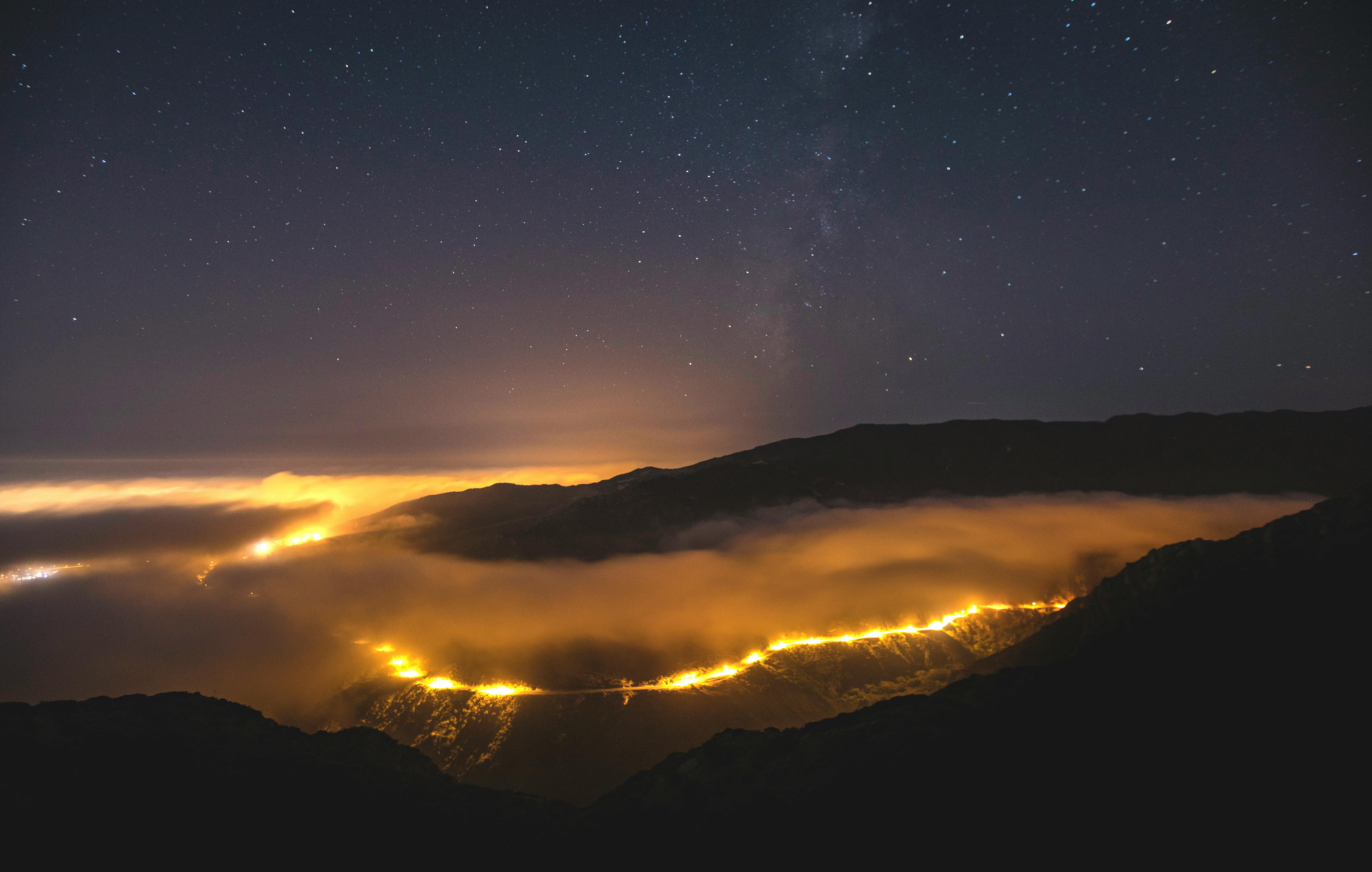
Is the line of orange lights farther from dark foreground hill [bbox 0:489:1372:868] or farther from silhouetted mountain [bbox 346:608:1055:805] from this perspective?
dark foreground hill [bbox 0:489:1372:868]

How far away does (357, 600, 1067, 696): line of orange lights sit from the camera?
5251 inches

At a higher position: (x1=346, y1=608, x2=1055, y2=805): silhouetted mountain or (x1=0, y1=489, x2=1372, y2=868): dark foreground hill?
(x1=0, y1=489, x2=1372, y2=868): dark foreground hill

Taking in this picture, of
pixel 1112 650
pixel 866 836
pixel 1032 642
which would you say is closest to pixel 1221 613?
pixel 1112 650

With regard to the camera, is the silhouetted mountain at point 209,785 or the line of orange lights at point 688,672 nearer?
the silhouetted mountain at point 209,785

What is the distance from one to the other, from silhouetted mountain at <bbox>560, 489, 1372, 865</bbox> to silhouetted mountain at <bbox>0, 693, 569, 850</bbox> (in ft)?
28.0

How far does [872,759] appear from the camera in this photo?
2584 centimetres

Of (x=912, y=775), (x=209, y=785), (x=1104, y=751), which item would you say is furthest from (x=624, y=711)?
(x=1104, y=751)

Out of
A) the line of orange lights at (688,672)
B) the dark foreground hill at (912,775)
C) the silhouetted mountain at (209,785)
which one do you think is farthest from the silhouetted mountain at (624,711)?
the dark foreground hill at (912,775)

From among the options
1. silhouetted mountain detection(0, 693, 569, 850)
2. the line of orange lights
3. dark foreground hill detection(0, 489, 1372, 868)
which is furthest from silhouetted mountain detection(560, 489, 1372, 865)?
the line of orange lights

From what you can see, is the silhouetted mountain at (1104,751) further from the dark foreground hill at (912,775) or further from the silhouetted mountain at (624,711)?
the silhouetted mountain at (624,711)

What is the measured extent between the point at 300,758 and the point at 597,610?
15434 centimetres

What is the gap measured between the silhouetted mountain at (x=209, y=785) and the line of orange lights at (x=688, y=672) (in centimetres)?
11026

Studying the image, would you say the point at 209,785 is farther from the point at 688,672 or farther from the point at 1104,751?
the point at 688,672

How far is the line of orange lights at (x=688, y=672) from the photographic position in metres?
133
